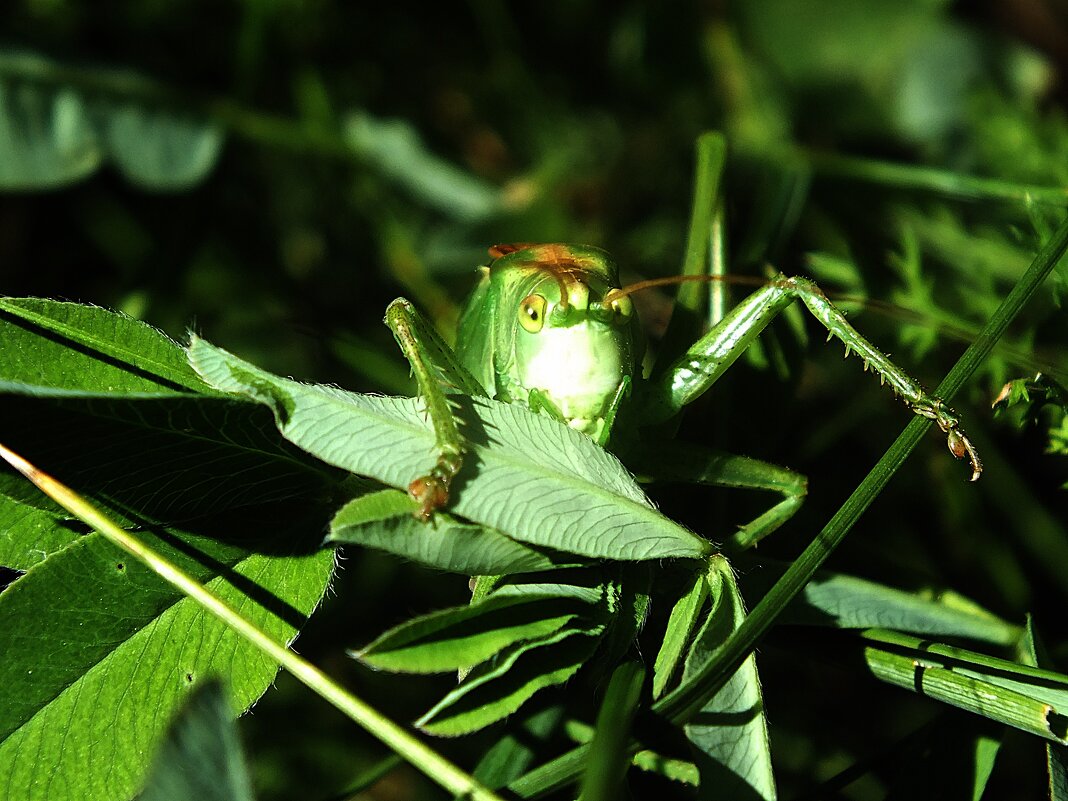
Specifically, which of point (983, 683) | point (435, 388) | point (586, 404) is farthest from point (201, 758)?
point (983, 683)

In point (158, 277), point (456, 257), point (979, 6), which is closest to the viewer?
point (158, 277)

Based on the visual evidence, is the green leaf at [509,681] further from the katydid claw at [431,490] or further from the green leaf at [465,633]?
the katydid claw at [431,490]

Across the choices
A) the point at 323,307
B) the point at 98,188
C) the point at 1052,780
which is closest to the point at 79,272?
the point at 98,188

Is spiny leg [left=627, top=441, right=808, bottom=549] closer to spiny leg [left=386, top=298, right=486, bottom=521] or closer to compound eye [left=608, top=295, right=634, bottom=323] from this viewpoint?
compound eye [left=608, top=295, right=634, bottom=323]

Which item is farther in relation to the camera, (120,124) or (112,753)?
(120,124)

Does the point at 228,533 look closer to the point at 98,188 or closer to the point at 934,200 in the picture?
the point at 98,188

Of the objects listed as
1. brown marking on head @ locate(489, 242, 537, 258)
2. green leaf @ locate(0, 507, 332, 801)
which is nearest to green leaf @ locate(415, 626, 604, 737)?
green leaf @ locate(0, 507, 332, 801)

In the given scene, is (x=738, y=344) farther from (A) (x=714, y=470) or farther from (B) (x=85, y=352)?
(B) (x=85, y=352)
